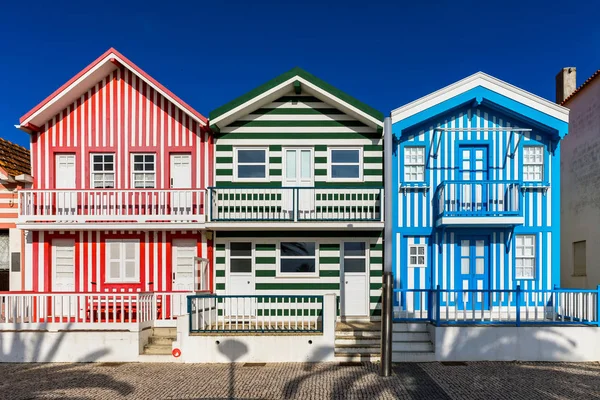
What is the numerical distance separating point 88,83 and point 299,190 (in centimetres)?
762

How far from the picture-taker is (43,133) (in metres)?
13.5

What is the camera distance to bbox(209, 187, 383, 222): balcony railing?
12727 mm

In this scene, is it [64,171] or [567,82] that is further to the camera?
[567,82]

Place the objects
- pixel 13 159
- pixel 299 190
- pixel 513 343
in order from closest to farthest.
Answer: pixel 513 343 < pixel 299 190 < pixel 13 159

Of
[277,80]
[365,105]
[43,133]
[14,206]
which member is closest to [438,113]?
[365,105]

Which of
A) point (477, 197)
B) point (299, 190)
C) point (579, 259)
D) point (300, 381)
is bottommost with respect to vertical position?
point (300, 381)

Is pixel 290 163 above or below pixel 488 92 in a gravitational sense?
below

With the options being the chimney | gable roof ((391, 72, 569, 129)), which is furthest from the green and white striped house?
the chimney

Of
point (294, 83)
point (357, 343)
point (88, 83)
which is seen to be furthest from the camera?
point (88, 83)

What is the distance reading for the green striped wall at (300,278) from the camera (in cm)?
1296

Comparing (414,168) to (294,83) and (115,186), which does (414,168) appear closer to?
(294,83)

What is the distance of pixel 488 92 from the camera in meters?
12.8

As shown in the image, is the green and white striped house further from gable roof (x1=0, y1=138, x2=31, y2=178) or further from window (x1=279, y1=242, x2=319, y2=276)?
gable roof (x1=0, y1=138, x2=31, y2=178)

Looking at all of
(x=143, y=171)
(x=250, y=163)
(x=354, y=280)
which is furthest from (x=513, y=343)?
(x=143, y=171)
